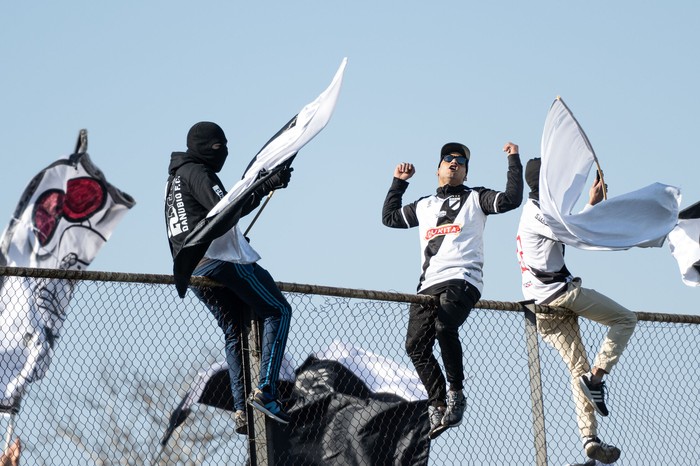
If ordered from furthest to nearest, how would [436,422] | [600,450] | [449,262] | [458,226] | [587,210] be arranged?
[587,210] < [600,450] < [458,226] < [449,262] < [436,422]

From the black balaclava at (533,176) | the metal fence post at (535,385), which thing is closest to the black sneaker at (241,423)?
the metal fence post at (535,385)

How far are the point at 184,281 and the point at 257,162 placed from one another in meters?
0.97

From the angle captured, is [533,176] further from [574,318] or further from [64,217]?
[64,217]

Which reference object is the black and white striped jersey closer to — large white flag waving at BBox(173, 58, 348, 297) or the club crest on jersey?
the club crest on jersey

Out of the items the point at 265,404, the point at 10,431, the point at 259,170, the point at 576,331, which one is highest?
the point at 259,170

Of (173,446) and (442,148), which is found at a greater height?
(442,148)

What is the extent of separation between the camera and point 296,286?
723cm

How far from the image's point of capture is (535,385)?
26.2ft

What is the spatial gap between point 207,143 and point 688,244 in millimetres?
4503

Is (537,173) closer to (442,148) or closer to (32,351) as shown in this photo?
(442,148)

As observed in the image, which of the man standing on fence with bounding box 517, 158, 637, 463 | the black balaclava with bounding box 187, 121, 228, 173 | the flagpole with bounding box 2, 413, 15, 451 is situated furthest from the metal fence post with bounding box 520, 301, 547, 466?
the flagpole with bounding box 2, 413, 15, 451

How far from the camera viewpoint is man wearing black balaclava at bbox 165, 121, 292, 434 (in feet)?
22.7

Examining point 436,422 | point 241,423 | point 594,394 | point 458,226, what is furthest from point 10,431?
point 594,394

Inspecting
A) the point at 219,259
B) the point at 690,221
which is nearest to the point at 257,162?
the point at 219,259
